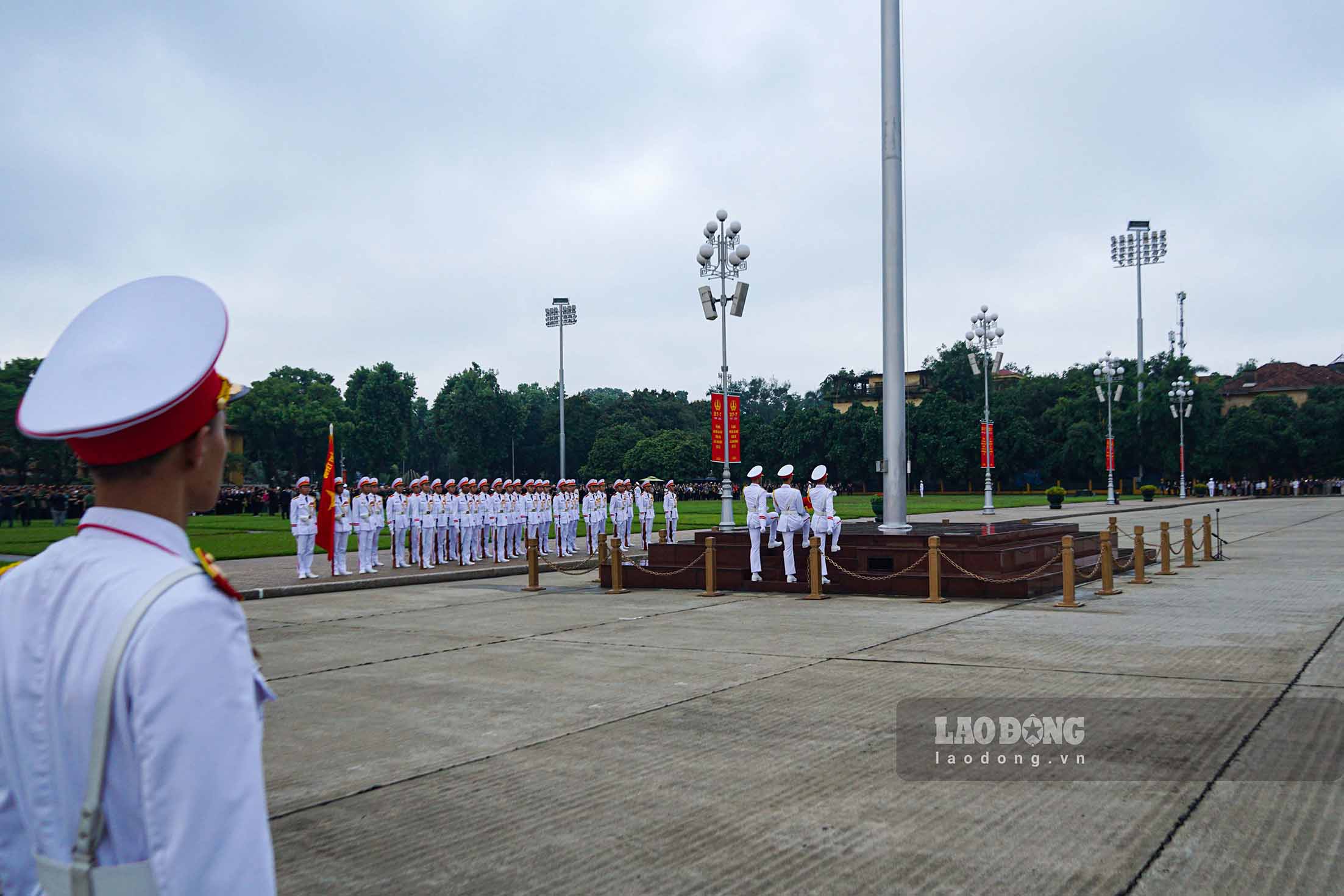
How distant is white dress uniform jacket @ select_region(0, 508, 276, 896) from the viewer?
1.46 m

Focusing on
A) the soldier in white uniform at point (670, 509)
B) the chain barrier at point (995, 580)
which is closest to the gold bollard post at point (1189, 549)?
the chain barrier at point (995, 580)

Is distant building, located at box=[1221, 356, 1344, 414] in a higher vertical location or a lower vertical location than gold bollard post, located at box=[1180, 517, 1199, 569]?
higher

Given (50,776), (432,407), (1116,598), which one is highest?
(432,407)

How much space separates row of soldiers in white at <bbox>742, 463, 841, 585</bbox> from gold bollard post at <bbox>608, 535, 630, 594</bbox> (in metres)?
2.31

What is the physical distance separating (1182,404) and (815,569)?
5681 centimetres

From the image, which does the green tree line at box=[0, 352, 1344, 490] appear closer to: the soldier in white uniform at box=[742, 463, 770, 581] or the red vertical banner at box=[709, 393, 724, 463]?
the red vertical banner at box=[709, 393, 724, 463]

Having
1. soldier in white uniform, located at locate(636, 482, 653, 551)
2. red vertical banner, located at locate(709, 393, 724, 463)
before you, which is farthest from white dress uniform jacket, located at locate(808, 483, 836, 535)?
soldier in white uniform, located at locate(636, 482, 653, 551)

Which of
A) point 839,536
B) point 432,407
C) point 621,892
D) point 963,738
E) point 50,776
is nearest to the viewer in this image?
point 50,776

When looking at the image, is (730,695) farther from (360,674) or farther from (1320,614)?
(1320,614)

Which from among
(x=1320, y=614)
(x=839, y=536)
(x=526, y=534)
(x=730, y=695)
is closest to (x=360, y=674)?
(x=730, y=695)

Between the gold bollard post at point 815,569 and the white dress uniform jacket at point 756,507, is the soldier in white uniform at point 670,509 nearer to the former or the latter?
the white dress uniform jacket at point 756,507

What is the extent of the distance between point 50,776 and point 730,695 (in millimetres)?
6649

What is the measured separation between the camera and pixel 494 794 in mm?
5516

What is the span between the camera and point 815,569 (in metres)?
15.3
